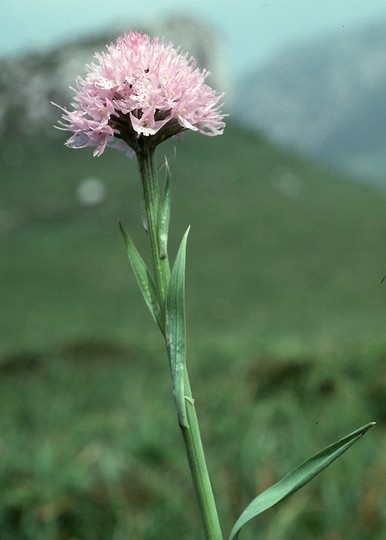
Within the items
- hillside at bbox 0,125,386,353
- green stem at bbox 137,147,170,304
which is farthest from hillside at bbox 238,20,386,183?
green stem at bbox 137,147,170,304

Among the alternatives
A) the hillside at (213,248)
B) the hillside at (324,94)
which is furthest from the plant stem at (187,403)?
the hillside at (324,94)

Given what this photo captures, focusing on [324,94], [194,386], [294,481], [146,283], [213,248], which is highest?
[324,94]

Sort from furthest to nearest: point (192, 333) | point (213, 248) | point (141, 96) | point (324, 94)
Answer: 1. point (324, 94)
2. point (213, 248)
3. point (192, 333)
4. point (141, 96)

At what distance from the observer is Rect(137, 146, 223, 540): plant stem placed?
37 cm

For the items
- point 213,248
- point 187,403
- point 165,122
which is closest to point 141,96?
point 165,122

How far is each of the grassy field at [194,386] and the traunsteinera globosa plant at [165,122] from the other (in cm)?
7

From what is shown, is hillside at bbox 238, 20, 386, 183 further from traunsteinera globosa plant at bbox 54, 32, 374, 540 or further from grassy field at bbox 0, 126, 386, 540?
traunsteinera globosa plant at bbox 54, 32, 374, 540

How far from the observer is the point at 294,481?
365 millimetres

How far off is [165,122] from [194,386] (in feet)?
13.6

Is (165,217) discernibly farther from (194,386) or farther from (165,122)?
(194,386)

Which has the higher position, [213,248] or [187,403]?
[213,248]

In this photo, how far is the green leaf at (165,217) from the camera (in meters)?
0.39

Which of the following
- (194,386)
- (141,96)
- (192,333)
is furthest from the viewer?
(192,333)

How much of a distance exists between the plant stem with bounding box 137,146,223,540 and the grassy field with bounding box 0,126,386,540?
44mm
